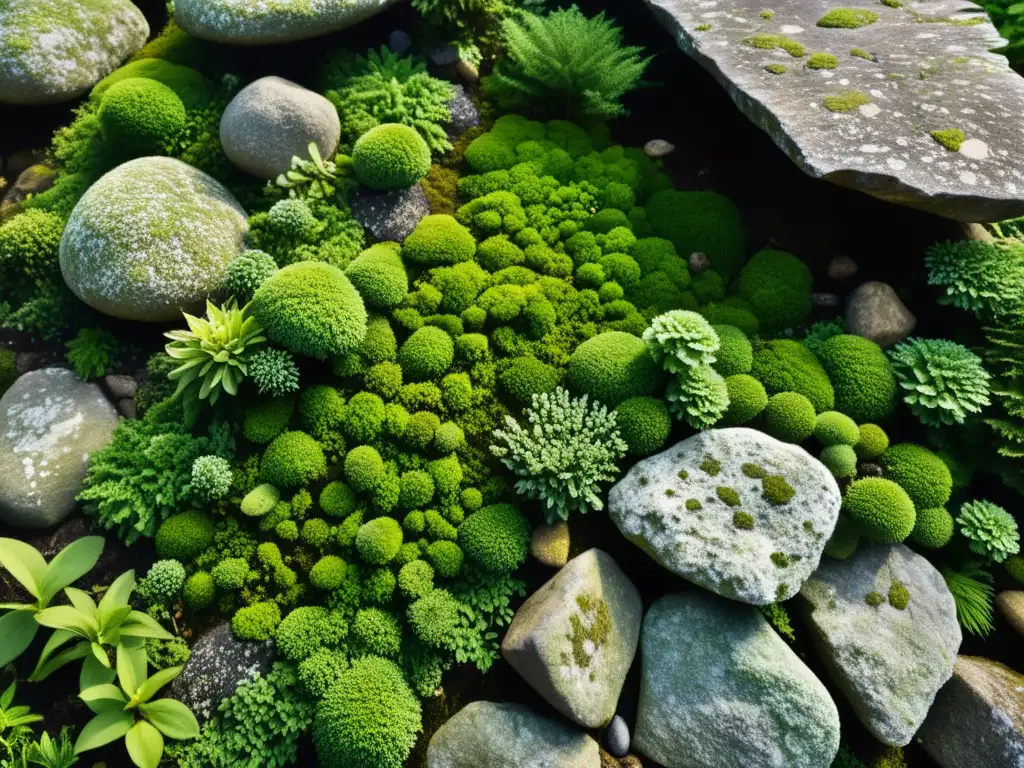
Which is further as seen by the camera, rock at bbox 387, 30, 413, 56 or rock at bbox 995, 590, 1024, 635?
rock at bbox 387, 30, 413, 56

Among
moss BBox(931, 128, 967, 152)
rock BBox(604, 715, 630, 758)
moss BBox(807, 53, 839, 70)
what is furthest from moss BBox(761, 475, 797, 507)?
moss BBox(807, 53, 839, 70)

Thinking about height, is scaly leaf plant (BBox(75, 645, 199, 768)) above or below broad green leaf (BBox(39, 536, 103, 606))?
below

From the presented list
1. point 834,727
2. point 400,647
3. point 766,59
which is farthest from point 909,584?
point 766,59

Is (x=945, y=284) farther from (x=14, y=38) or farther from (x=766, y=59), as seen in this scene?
(x=14, y=38)

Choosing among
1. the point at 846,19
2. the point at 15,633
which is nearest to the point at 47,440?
the point at 15,633

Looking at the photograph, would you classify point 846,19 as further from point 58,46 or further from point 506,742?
point 58,46

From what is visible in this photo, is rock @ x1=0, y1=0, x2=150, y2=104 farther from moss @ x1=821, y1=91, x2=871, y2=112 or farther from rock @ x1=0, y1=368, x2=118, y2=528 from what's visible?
moss @ x1=821, y1=91, x2=871, y2=112
